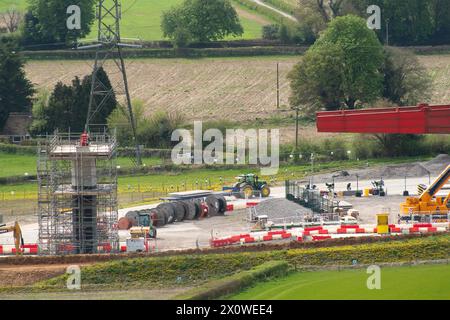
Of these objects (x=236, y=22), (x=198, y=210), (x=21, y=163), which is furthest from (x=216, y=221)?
(x=236, y=22)

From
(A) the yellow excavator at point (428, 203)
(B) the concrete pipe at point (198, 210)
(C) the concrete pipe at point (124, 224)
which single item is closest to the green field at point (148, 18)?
(B) the concrete pipe at point (198, 210)

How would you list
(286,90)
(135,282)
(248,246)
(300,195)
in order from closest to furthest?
(135,282), (248,246), (300,195), (286,90)

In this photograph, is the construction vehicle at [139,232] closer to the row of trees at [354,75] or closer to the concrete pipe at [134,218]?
the concrete pipe at [134,218]

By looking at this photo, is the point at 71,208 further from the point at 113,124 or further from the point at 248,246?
the point at 113,124

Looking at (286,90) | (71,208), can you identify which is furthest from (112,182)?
(286,90)

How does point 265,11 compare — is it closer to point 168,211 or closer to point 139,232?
point 168,211

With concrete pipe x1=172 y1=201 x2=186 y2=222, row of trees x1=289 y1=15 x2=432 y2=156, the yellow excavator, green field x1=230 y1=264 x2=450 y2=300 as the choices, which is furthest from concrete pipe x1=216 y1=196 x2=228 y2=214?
row of trees x1=289 y1=15 x2=432 y2=156
